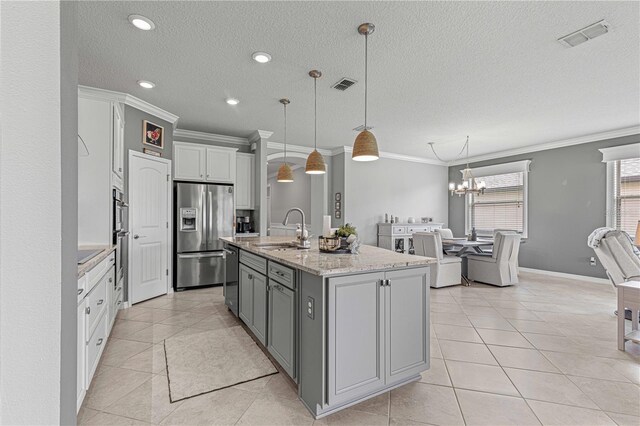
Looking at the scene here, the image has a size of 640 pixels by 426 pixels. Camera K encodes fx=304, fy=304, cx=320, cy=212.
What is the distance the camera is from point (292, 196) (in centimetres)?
928

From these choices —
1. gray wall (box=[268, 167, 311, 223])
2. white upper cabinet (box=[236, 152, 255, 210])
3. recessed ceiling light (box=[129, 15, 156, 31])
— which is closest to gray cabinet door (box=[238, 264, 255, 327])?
recessed ceiling light (box=[129, 15, 156, 31])

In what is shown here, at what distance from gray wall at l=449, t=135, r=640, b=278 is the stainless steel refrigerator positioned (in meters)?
6.13

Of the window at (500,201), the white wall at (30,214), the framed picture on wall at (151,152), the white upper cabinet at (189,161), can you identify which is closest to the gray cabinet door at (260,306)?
the white wall at (30,214)

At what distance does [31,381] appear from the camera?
24.8 inches

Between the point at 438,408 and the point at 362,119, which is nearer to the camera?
the point at 438,408

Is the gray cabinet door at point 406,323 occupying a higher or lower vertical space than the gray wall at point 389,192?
lower

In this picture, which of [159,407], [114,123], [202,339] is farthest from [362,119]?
[159,407]

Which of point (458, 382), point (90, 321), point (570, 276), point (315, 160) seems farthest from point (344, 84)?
point (570, 276)

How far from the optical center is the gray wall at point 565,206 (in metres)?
5.49

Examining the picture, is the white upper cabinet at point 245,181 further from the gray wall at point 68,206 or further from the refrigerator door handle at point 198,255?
the gray wall at point 68,206

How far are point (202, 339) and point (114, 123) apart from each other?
8.13 feet

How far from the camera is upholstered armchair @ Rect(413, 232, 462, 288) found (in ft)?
16.4

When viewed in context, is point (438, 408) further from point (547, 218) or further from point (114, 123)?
point (547, 218)

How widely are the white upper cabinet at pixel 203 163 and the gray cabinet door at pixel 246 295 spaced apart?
252 cm
